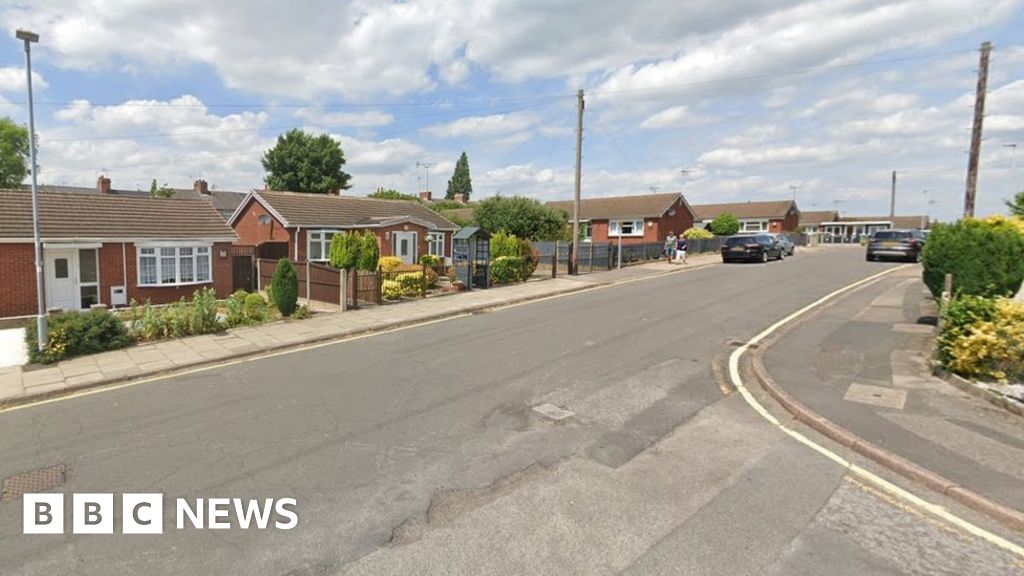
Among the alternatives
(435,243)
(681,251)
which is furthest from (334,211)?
(681,251)

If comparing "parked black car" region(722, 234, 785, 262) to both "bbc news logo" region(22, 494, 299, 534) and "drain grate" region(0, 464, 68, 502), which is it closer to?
"bbc news logo" region(22, 494, 299, 534)

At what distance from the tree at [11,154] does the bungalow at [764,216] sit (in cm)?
6437

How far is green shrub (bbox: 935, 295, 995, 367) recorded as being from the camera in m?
7.59

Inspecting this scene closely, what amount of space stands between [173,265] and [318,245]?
7.89 m

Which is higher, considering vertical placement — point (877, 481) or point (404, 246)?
point (404, 246)

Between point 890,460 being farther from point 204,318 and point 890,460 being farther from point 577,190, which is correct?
point 577,190

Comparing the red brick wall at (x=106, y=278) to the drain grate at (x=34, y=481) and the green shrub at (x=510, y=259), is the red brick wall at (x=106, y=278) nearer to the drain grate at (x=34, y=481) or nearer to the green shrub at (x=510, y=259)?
the green shrub at (x=510, y=259)

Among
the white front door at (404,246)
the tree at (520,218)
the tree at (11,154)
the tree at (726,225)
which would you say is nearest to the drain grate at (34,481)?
the white front door at (404,246)

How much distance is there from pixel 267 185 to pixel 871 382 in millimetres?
59929

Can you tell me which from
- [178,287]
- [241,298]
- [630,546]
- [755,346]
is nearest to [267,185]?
[178,287]

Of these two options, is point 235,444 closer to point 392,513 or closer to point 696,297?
point 392,513

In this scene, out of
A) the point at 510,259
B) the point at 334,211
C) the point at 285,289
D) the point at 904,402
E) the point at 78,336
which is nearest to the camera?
the point at 904,402

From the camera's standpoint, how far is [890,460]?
5188 millimetres

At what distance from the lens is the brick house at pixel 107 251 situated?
659 inches
